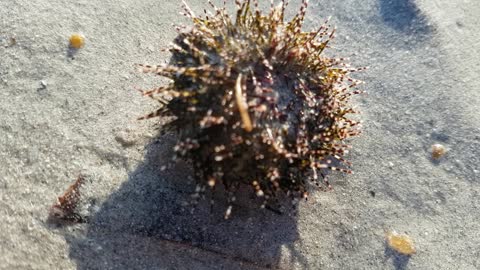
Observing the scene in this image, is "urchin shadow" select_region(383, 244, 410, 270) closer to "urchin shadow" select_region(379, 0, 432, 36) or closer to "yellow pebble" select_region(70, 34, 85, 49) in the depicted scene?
"urchin shadow" select_region(379, 0, 432, 36)

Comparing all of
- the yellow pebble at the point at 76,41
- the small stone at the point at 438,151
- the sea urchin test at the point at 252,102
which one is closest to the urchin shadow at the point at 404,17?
the small stone at the point at 438,151

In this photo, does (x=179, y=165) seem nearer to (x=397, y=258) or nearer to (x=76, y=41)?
(x=76, y=41)

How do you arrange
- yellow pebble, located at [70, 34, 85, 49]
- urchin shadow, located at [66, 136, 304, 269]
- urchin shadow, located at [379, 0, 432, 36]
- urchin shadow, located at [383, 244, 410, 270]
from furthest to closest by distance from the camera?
urchin shadow, located at [379, 0, 432, 36] → yellow pebble, located at [70, 34, 85, 49] → urchin shadow, located at [383, 244, 410, 270] → urchin shadow, located at [66, 136, 304, 269]

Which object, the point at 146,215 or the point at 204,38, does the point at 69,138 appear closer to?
the point at 146,215

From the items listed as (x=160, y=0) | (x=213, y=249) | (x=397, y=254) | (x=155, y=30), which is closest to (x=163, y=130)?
(x=213, y=249)

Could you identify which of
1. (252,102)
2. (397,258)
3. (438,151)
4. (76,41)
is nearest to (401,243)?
(397,258)

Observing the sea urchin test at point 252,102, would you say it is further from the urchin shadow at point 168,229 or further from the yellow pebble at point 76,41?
the yellow pebble at point 76,41

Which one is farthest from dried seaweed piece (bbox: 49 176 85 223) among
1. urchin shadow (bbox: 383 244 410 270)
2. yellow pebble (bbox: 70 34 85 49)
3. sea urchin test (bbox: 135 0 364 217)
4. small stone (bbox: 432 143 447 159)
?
small stone (bbox: 432 143 447 159)
